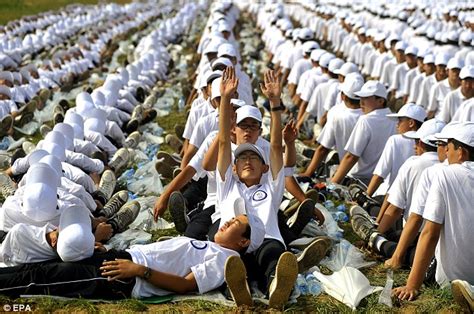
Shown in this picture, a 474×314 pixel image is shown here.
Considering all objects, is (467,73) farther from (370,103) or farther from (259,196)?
(259,196)

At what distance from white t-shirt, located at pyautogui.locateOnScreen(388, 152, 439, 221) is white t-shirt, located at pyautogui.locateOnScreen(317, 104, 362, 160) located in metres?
2.26

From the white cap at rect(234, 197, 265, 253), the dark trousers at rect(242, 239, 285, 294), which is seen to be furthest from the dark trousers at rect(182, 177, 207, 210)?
the dark trousers at rect(242, 239, 285, 294)

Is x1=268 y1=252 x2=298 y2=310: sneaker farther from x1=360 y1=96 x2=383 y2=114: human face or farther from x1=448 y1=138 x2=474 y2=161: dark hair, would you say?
x1=360 y1=96 x2=383 y2=114: human face

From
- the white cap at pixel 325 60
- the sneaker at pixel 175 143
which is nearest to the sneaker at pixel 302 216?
the sneaker at pixel 175 143

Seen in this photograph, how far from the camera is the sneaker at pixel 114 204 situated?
7.05 m

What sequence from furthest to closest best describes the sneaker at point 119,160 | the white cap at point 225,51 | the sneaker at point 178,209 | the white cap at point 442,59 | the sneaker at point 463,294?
1. the white cap at point 442,59
2. the white cap at point 225,51
3. the sneaker at point 119,160
4. the sneaker at point 178,209
5. the sneaker at point 463,294

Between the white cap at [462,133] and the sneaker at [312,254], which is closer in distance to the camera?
the white cap at [462,133]

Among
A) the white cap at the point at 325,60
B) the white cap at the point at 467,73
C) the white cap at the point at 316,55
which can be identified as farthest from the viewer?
the white cap at the point at 316,55

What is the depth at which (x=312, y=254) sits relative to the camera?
546 cm

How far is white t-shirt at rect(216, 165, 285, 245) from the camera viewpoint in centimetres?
570

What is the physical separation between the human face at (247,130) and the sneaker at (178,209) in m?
0.77

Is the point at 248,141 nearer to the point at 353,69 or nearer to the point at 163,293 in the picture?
the point at 163,293

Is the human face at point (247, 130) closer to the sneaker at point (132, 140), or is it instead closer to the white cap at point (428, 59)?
the sneaker at point (132, 140)

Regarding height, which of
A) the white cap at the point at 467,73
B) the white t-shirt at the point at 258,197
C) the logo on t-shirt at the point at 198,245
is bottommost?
the logo on t-shirt at the point at 198,245
